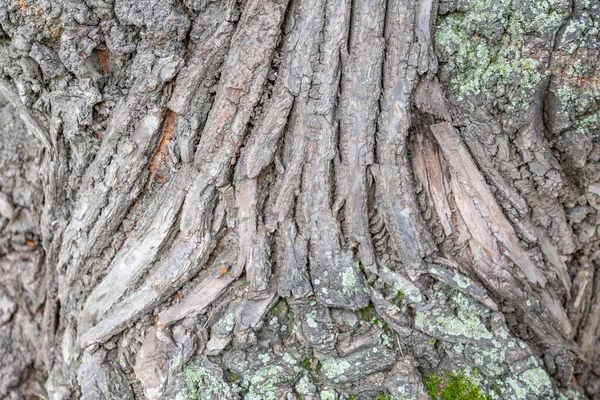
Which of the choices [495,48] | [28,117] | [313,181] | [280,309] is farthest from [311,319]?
[28,117]

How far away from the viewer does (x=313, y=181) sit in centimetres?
207

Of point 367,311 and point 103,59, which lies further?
point 367,311

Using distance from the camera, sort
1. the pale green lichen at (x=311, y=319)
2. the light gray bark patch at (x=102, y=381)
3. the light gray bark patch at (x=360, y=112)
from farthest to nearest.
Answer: the light gray bark patch at (x=102, y=381), the pale green lichen at (x=311, y=319), the light gray bark patch at (x=360, y=112)

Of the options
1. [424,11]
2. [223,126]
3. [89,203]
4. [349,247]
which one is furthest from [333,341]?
[424,11]

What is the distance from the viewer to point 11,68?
2.07m

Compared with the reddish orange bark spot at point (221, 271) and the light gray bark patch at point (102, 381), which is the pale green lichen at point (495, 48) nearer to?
the reddish orange bark spot at point (221, 271)

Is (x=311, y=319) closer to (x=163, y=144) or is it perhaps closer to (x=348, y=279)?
(x=348, y=279)

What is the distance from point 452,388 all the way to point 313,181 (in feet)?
3.28

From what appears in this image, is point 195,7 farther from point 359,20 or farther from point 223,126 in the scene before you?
point 359,20

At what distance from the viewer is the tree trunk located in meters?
1.99

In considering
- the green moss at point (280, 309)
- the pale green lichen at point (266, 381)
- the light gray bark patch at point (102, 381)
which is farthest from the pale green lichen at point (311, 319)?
the light gray bark patch at point (102, 381)

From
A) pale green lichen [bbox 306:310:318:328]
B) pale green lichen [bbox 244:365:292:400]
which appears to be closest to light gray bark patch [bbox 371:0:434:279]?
pale green lichen [bbox 306:310:318:328]

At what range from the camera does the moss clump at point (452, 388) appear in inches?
83.4

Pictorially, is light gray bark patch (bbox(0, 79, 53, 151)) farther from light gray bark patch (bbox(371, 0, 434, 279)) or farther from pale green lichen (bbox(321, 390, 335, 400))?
pale green lichen (bbox(321, 390, 335, 400))
